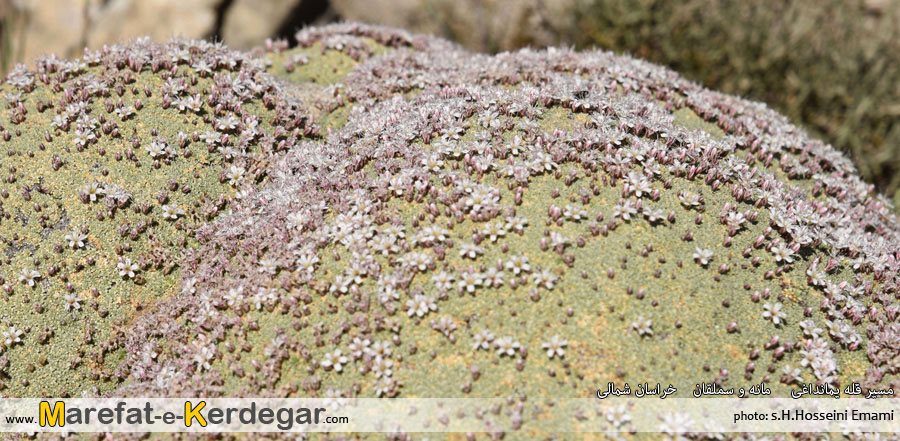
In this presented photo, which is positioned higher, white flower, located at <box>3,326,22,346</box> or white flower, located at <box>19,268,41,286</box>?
white flower, located at <box>19,268,41,286</box>

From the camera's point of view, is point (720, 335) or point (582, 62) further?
point (582, 62)

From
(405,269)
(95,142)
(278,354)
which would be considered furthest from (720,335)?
(95,142)

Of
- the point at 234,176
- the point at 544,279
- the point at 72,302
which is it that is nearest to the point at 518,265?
the point at 544,279

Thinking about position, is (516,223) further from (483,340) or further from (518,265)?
(483,340)

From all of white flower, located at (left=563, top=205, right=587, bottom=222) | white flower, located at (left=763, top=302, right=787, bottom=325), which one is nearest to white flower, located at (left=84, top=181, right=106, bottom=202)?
white flower, located at (left=563, top=205, right=587, bottom=222)

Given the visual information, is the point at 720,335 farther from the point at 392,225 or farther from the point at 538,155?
the point at 392,225

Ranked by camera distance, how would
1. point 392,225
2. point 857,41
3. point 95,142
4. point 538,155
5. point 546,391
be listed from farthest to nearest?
point 857,41 < point 95,142 < point 538,155 < point 392,225 < point 546,391

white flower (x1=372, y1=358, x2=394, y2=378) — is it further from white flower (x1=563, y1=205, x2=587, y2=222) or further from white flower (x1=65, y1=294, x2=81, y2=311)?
white flower (x1=65, y1=294, x2=81, y2=311)
